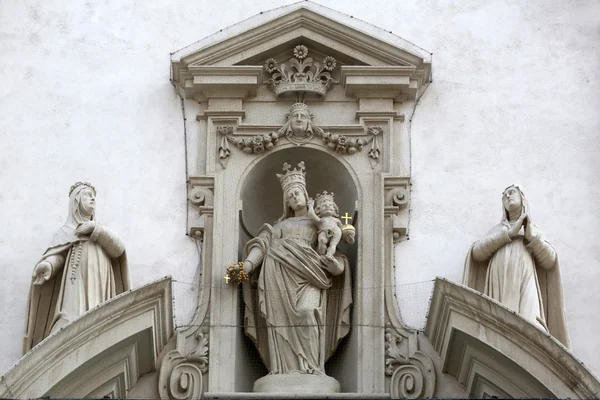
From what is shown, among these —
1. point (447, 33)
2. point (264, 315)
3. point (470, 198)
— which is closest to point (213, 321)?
point (264, 315)

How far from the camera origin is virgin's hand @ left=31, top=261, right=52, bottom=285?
45.4 ft

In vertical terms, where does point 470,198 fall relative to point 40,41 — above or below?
below

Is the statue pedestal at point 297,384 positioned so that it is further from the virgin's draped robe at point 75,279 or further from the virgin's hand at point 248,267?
the virgin's draped robe at point 75,279

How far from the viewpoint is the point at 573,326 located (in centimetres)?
1408

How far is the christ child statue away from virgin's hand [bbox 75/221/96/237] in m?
1.63

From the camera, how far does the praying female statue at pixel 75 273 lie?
13.7 m

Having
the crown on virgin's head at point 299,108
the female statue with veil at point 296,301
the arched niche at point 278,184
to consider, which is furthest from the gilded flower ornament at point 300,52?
the female statue with veil at point 296,301

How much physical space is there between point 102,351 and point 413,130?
3194 mm

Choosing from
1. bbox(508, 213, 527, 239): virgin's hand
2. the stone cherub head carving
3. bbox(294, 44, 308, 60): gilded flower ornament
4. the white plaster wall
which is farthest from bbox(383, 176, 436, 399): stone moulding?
bbox(294, 44, 308, 60): gilded flower ornament

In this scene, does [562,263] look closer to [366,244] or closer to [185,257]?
[366,244]

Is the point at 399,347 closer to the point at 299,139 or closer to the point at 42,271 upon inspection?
the point at 299,139

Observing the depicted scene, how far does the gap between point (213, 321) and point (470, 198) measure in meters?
2.24

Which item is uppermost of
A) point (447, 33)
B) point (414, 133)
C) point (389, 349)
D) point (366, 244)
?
point (447, 33)

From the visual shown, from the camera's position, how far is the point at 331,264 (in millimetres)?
14023
